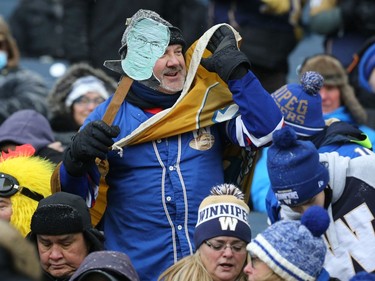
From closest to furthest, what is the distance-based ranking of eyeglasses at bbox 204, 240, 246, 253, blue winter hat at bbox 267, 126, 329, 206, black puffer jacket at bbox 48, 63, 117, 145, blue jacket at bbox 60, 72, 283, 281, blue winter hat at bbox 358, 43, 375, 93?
1. blue winter hat at bbox 267, 126, 329, 206
2. eyeglasses at bbox 204, 240, 246, 253
3. blue jacket at bbox 60, 72, 283, 281
4. blue winter hat at bbox 358, 43, 375, 93
5. black puffer jacket at bbox 48, 63, 117, 145

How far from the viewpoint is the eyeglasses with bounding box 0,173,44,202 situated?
568 centimetres

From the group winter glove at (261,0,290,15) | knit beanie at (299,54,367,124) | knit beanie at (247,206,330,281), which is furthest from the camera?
winter glove at (261,0,290,15)

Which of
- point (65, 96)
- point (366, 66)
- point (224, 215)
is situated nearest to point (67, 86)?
point (65, 96)

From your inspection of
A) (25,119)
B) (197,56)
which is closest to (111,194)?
(197,56)

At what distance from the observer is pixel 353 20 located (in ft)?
29.2

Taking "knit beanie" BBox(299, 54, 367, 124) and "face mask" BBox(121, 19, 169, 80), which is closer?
"face mask" BBox(121, 19, 169, 80)

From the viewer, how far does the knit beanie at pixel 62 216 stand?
16.8 ft

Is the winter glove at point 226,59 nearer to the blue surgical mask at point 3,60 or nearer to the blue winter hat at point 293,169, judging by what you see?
the blue winter hat at point 293,169

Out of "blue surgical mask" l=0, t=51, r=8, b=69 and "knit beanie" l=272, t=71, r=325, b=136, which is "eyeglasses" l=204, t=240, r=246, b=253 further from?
"blue surgical mask" l=0, t=51, r=8, b=69

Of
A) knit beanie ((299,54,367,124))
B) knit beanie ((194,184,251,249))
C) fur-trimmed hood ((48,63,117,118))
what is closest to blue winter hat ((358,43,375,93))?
knit beanie ((299,54,367,124))

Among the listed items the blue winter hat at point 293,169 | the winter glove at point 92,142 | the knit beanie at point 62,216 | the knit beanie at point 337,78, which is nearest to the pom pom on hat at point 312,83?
the blue winter hat at point 293,169

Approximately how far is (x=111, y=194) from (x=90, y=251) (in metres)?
0.30

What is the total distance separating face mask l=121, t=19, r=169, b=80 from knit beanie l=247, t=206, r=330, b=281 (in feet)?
3.81

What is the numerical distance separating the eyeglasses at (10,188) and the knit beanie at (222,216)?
1011mm
